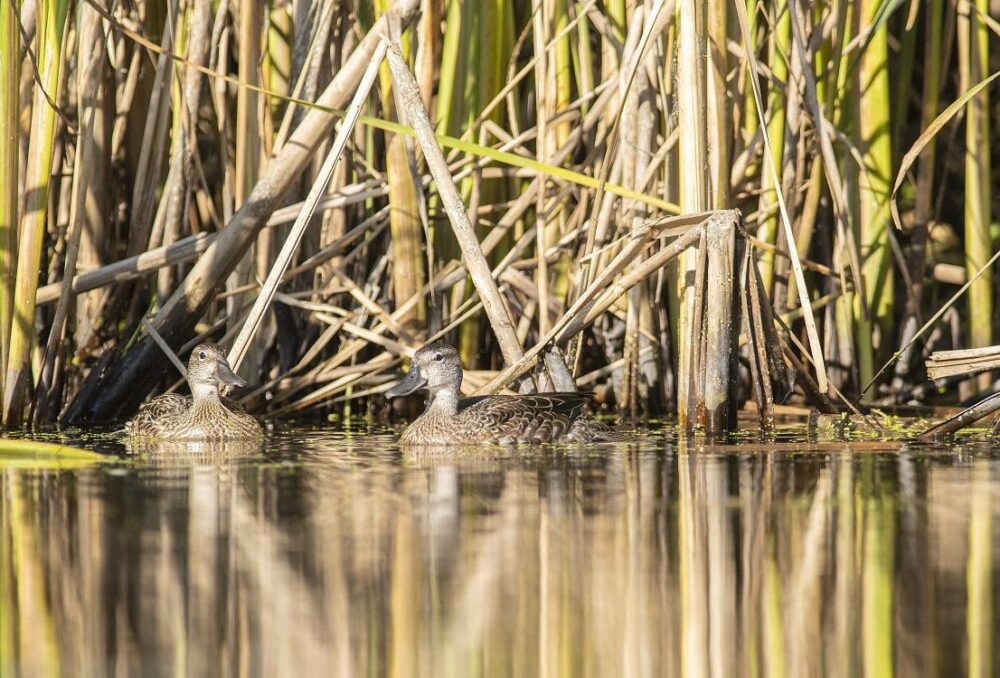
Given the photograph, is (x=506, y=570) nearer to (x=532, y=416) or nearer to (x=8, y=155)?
(x=532, y=416)

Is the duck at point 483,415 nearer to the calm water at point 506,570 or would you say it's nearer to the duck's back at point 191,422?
the duck's back at point 191,422

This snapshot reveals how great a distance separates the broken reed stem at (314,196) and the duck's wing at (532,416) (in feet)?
3.50

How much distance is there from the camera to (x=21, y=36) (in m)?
7.52

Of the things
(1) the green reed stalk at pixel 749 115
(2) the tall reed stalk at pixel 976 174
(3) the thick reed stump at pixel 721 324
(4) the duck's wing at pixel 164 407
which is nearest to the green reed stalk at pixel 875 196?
(2) the tall reed stalk at pixel 976 174

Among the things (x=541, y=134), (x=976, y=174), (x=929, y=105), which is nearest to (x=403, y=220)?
(x=541, y=134)

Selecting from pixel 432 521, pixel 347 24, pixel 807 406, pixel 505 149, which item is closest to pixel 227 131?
pixel 347 24

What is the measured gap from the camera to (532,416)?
7.24m

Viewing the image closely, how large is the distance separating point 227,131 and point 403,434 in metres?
2.12

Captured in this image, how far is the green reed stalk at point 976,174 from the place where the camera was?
8.13m

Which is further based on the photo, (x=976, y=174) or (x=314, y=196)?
(x=976, y=174)

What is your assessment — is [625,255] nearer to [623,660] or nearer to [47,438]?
[47,438]

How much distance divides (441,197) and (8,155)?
198 cm

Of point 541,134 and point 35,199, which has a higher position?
point 541,134

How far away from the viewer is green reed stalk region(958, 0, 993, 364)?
26.7ft
